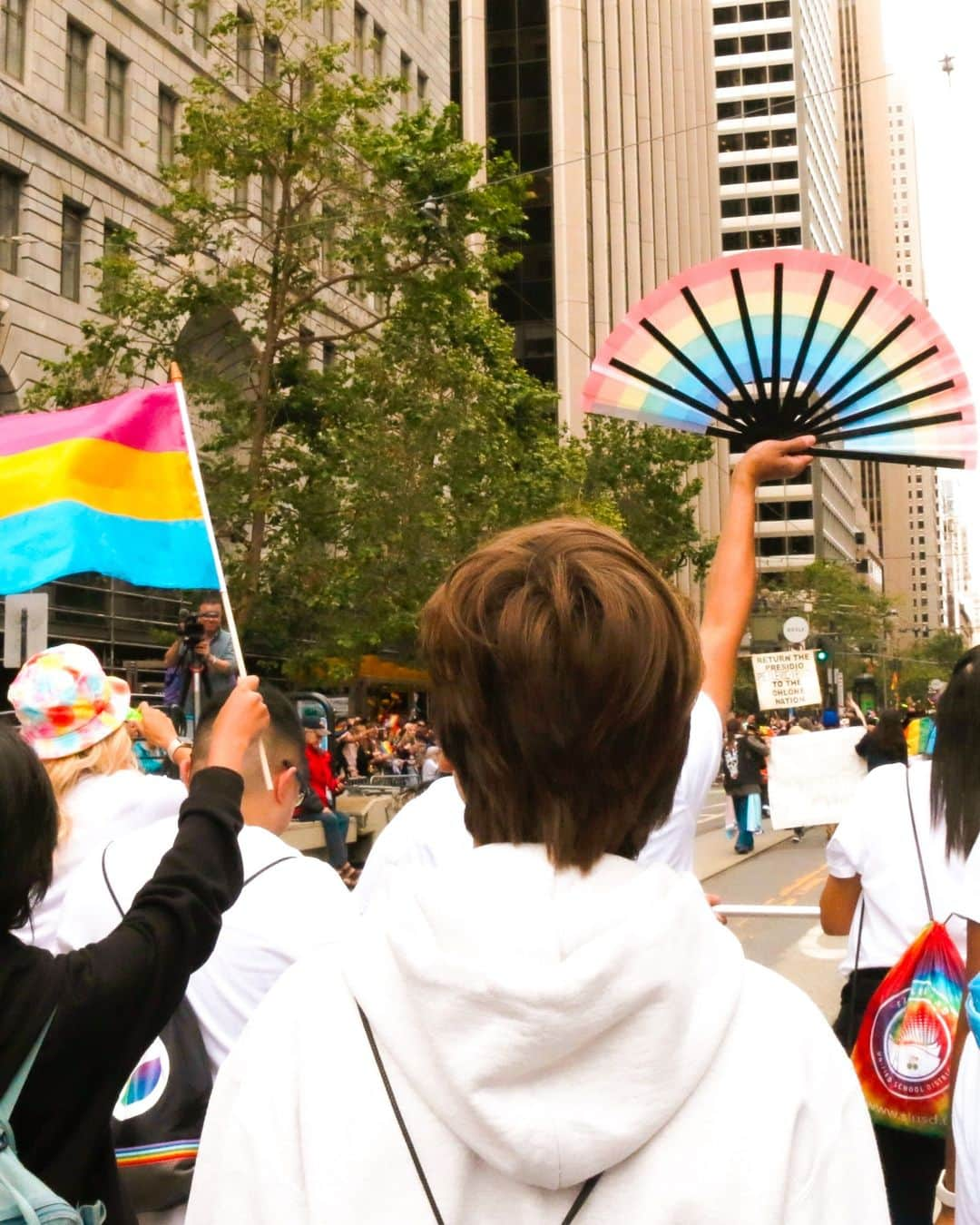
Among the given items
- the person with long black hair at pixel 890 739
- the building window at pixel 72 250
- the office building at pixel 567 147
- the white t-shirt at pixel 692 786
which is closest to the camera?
the white t-shirt at pixel 692 786

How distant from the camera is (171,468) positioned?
200 inches

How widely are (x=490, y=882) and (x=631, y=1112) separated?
267 millimetres

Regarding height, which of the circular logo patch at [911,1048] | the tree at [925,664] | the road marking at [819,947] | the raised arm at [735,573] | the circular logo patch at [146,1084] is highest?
the tree at [925,664]

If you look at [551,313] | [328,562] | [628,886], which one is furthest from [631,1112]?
[551,313]

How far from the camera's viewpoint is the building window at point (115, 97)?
29391mm

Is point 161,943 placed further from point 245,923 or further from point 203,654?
point 203,654

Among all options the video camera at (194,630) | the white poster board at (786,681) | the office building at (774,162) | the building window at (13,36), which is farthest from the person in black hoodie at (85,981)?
the office building at (774,162)

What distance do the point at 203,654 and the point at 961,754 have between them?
14.4 ft

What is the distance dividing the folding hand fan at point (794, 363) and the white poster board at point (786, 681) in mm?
7474

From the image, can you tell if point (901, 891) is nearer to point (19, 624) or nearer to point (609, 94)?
point (19, 624)

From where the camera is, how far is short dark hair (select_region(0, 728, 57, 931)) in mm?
2125

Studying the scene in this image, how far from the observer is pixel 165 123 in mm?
31406

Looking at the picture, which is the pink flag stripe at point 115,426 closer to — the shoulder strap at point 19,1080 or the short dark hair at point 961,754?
the short dark hair at point 961,754

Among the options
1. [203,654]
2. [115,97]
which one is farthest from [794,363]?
[115,97]
